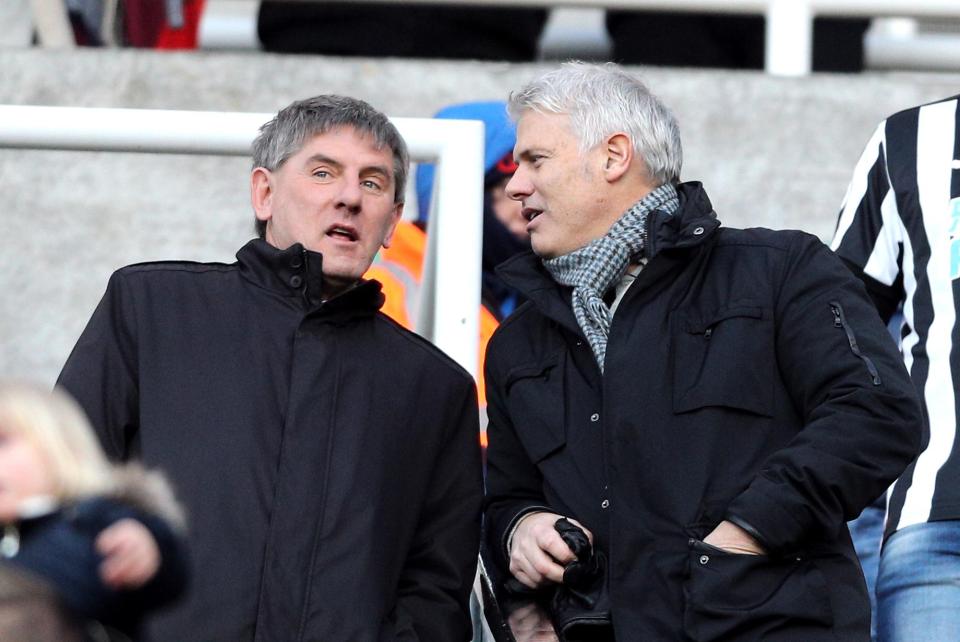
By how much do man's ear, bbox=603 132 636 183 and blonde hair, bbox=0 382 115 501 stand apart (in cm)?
151

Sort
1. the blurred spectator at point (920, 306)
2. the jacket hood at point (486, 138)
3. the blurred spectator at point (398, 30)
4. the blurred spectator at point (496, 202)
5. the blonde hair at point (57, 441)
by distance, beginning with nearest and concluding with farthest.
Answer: the blonde hair at point (57, 441), the blurred spectator at point (920, 306), the blurred spectator at point (496, 202), the jacket hood at point (486, 138), the blurred spectator at point (398, 30)

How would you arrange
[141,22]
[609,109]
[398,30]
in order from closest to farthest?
[609,109], [398,30], [141,22]

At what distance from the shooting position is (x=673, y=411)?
3.54 meters

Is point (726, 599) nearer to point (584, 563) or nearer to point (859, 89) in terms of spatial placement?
point (584, 563)

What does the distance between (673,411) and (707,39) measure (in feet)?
11.8

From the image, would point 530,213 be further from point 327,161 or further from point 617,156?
point 327,161

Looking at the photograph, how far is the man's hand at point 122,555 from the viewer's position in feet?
8.46

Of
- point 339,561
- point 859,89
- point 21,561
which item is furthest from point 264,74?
point 21,561

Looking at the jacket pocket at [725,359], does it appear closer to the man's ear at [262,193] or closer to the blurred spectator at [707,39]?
the man's ear at [262,193]

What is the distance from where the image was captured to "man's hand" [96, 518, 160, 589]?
2.58 m

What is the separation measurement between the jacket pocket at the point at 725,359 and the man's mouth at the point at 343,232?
63 centimetres

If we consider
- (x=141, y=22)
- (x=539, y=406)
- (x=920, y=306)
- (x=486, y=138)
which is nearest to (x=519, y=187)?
(x=539, y=406)

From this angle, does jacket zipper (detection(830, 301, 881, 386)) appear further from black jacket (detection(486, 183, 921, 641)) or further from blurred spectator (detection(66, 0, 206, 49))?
blurred spectator (detection(66, 0, 206, 49))

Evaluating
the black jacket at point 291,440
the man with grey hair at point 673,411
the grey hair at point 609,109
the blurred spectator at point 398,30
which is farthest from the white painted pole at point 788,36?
the black jacket at point 291,440
